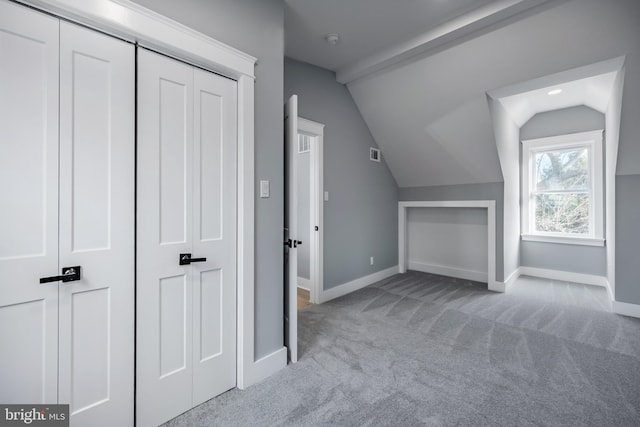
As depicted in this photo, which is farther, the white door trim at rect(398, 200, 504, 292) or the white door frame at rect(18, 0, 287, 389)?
the white door trim at rect(398, 200, 504, 292)

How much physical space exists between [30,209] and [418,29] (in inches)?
128

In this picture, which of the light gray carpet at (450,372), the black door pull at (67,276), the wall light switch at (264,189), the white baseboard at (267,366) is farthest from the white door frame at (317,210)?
the black door pull at (67,276)

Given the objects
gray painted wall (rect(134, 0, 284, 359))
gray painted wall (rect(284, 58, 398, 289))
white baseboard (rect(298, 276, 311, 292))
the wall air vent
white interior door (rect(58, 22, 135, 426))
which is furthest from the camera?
the wall air vent

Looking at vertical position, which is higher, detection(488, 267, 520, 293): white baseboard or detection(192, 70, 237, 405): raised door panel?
detection(192, 70, 237, 405): raised door panel

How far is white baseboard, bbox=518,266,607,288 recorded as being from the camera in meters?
4.30

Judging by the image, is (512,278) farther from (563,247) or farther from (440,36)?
(440,36)

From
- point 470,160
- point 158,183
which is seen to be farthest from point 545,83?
point 158,183

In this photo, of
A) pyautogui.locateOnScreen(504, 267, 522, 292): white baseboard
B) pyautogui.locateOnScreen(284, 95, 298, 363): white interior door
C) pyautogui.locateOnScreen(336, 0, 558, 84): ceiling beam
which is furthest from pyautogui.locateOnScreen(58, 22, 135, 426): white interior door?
pyautogui.locateOnScreen(504, 267, 522, 292): white baseboard

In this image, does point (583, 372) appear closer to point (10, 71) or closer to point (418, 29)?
point (418, 29)

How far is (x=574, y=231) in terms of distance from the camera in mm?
4570

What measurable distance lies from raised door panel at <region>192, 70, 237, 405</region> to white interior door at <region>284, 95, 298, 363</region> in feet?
1.55

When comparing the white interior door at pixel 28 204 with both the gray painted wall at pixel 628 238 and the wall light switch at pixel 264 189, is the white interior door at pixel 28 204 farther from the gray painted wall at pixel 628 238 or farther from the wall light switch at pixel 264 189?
the gray painted wall at pixel 628 238

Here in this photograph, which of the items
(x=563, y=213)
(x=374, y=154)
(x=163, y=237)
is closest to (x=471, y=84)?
(x=374, y=154)

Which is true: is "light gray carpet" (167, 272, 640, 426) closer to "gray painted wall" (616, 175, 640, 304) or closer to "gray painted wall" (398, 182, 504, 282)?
"gray painted wall" (616, 175, 640, 304)
